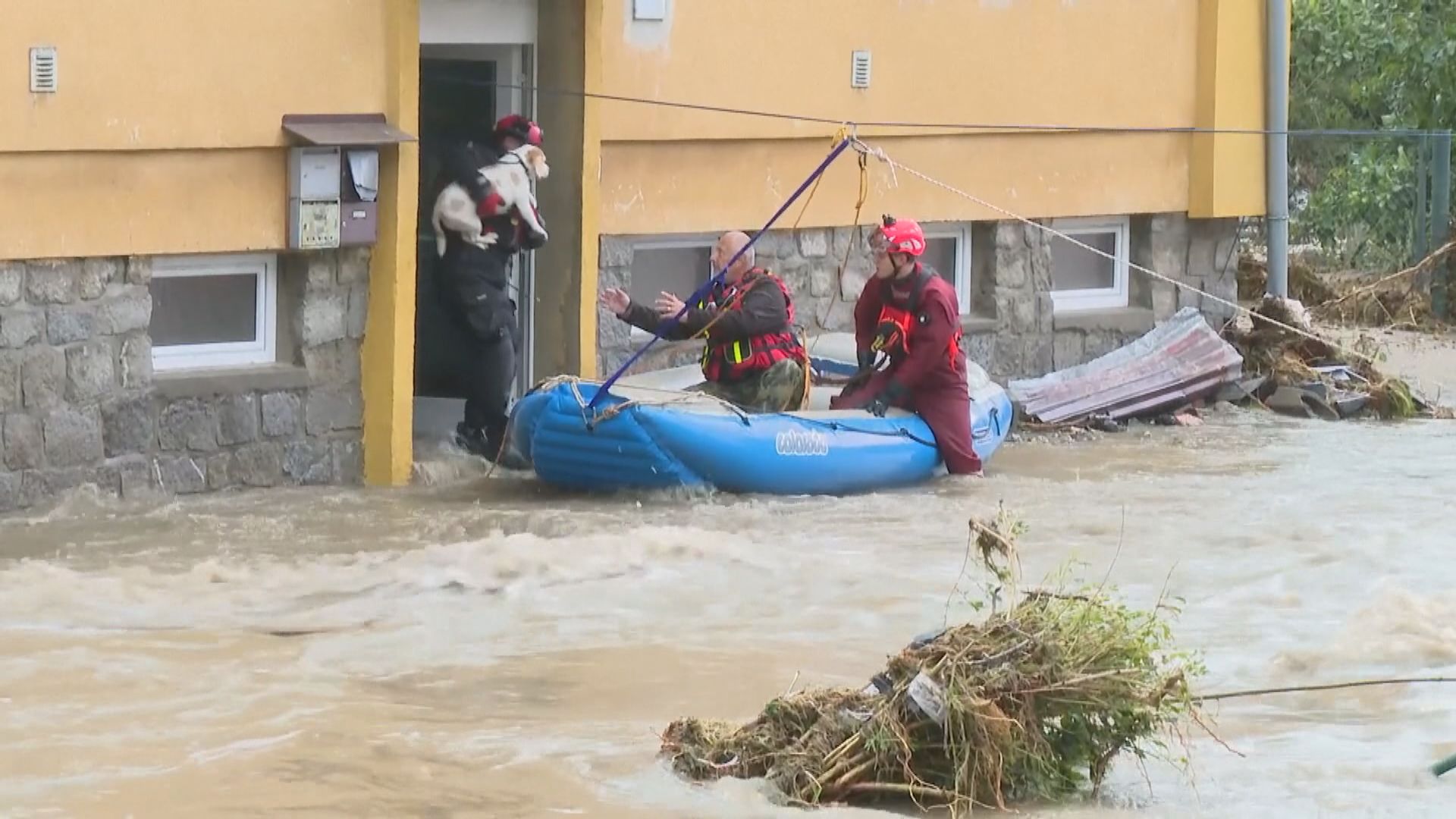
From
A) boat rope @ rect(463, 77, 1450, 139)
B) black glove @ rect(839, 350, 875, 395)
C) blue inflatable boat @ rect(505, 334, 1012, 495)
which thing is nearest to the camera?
blue inflatable boat @ rect(505, 334, 1012, 495)

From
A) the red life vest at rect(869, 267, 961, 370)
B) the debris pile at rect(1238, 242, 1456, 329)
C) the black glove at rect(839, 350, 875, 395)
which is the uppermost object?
the debris pile at rect(1238, 242, 1456, 329)

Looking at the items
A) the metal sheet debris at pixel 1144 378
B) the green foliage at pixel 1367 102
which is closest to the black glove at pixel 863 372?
the metal sheet debris at pixel 1144 378

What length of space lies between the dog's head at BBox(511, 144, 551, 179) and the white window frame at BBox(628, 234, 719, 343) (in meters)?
Answer: 0.96

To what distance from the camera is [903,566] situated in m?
9.42

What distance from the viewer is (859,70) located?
12773mm

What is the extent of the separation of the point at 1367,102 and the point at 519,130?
1027 centimetres

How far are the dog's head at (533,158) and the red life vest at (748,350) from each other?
1044mm

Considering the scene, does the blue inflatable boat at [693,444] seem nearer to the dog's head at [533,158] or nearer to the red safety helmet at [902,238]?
the red safety helmet at [902,238]

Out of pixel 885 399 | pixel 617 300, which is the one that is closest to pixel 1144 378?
pixel 885 399

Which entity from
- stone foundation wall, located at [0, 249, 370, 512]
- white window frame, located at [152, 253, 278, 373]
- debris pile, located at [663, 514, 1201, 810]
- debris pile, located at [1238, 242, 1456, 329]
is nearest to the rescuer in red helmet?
stone foundation wall, located at [0, 249, 370, 512]

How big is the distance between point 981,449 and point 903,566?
242cm

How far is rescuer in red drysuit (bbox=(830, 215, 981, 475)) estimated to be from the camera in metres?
11.3

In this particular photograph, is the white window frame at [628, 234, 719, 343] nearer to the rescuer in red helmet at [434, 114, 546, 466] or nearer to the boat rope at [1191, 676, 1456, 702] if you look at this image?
the rescuer in red helmet at [434, 114, 546, 466]

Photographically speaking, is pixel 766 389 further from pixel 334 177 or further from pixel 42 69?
pixel 42 69
